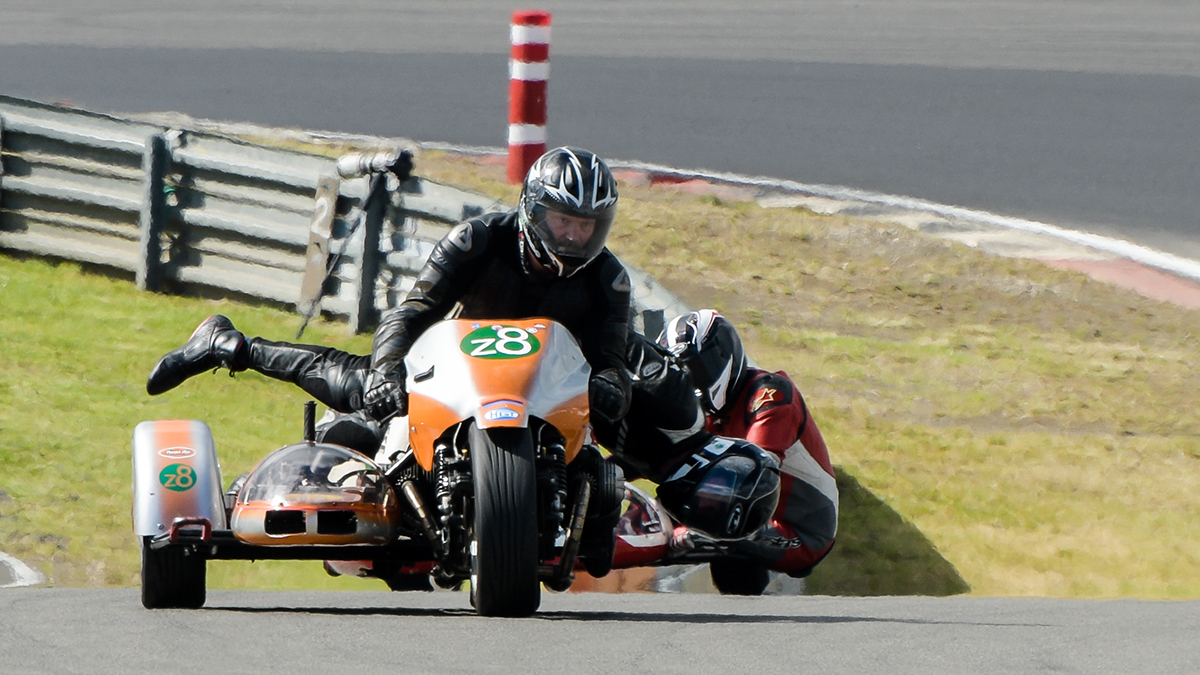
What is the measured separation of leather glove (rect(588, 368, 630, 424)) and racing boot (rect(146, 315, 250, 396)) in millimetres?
1278

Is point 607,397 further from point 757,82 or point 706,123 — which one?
point 757,82

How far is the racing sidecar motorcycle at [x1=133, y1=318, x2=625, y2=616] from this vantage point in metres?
4.46

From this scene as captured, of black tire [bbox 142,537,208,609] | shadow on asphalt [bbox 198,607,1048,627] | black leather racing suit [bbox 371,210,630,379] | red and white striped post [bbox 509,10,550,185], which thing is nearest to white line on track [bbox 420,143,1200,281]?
red and white striped post [bbox 509,10,550,185]

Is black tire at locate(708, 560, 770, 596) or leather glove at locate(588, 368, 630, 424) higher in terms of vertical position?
leather glove at locate(588, 368, 630, 424)

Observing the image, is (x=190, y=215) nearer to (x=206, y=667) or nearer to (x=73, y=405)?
(x=73, y=405)

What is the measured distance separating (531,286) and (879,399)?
11.8 ft

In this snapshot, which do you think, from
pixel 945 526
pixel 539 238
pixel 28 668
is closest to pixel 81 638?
pixel 28 668

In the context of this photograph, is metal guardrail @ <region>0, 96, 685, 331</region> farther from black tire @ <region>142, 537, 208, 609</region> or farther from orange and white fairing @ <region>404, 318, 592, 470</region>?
black tire @ <region>142, 537, 208, 609</region>

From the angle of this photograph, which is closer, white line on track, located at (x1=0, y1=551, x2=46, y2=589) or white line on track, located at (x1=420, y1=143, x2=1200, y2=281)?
white line on track, located at (x1=0, y1=551, x2=46, y2=589)

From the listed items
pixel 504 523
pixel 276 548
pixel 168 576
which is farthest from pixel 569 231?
pixel 168 576

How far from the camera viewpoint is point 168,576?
16.5 feet

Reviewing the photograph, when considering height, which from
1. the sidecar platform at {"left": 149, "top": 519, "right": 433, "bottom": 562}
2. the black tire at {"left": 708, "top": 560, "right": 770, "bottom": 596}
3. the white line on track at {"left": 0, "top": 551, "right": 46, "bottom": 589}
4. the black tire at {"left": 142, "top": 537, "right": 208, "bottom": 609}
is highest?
the sidecar platform at {"left": 149, "top": 519, "right": 433, "bottom": 562}

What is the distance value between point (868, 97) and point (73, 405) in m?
9.51

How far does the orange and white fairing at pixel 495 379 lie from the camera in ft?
15.1
